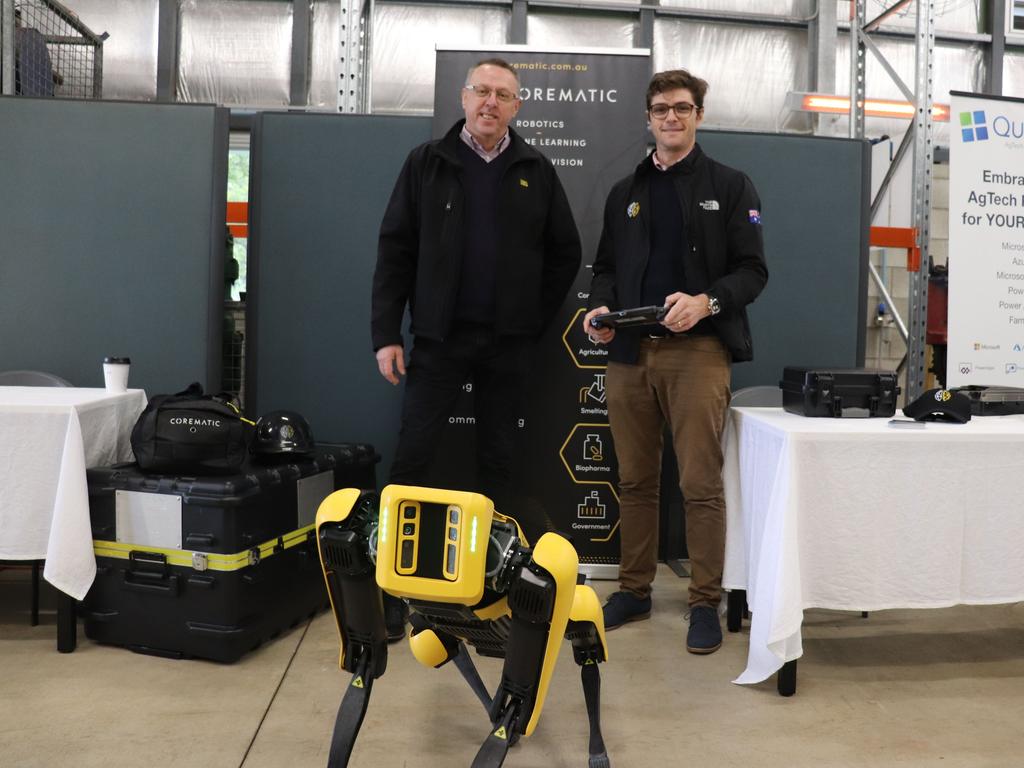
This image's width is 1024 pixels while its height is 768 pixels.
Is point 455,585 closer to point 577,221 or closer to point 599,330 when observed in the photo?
point 599,330

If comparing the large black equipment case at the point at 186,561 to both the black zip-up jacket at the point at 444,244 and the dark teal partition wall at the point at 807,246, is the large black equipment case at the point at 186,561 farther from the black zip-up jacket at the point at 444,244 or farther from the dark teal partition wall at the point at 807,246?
the dark teal partition wall at the point at 807,246

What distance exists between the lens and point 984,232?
328 centimetres

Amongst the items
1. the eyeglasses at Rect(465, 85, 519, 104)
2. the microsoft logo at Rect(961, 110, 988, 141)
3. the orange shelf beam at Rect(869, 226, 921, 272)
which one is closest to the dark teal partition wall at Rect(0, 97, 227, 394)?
the eyeglasses at Rect(465, 85, 519, 104)

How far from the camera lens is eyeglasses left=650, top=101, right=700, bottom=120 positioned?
2354 mm

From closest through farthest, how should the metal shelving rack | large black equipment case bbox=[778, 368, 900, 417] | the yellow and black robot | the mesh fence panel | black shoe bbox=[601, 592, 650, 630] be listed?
the yellow and black robot < large black equipment case bbox=[778, 368, 900, 417] < black shoe bbox=[601, 592, 650, 630] < the metal shelving rack < the mesh fence panel

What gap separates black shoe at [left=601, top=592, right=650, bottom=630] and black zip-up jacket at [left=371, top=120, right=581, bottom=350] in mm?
869

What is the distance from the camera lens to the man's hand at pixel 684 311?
2.23m

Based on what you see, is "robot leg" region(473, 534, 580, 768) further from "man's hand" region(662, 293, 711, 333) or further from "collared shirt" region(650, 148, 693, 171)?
"collared shirt" region(650, 148, 693, 171)

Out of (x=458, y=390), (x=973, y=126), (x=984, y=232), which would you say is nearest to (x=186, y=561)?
(x=458, y=390)

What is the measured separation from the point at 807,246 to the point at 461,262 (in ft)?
5.19

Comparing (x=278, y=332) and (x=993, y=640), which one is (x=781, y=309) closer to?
(x=993, y=640)

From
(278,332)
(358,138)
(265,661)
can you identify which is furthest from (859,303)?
(265,661)

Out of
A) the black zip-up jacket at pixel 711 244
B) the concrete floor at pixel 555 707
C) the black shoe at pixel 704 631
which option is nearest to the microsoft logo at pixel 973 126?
the black zip-up jacket at pixel 711 244

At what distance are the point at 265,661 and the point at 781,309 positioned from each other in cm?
232
